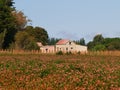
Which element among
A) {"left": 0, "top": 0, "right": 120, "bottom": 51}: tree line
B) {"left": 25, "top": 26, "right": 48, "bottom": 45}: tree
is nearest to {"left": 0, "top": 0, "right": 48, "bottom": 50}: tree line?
{"left": 0, "top": 0, "right": 120, "bottom": 51}: tree line

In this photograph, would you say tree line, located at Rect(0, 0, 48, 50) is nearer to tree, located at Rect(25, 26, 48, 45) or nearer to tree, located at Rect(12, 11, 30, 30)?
tree, located at Rect(12, 11, 30, 30)

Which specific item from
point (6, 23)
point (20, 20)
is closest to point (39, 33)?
point (20, 20)

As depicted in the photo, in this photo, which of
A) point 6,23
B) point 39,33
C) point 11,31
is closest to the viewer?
point 6,23

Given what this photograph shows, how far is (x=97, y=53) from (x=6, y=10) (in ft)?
60.7

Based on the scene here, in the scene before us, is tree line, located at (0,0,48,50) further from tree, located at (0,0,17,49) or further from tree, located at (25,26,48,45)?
tree, located at (25,26,48,45)

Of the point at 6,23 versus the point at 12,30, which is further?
the point at 12,30

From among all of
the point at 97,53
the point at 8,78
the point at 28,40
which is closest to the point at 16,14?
the point at 28,40

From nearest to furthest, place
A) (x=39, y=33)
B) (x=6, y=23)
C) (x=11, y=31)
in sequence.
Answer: (x=6, y=23) < (x=11, y=31) < (x=39, y=33)

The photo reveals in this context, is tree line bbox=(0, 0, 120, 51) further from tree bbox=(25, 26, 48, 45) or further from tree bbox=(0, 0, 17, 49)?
tree bbox=(25, 26, 48, 45)

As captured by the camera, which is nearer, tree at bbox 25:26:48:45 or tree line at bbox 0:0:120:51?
tree line at bbox 0:0:120:51

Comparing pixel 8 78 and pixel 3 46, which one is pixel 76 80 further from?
pixel 3 46

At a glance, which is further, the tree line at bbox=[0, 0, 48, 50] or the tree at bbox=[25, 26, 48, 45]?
the tree at bbox=[25, 26, 48, 45]

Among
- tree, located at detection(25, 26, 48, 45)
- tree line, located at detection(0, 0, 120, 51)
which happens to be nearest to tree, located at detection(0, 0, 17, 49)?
tree line, located at detection(0, 0, 120, 51)

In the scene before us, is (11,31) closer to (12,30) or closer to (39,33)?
(12,30)
